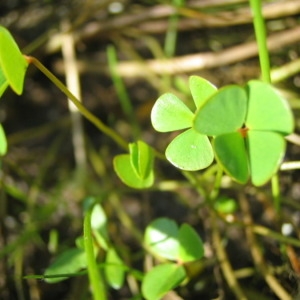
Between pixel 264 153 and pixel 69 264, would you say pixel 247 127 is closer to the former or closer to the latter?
pixel 264 153

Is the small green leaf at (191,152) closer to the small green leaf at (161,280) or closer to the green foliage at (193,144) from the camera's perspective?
the green foliage at (193,144)

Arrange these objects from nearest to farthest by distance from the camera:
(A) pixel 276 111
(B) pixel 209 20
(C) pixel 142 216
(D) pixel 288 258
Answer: (A) pixel 276 111 < (D) pixel 288 258 < (C) pixel 142 216 < (B) pixel 209 20

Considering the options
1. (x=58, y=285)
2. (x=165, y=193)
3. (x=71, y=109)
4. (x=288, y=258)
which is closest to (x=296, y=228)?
(x=288, y=258)

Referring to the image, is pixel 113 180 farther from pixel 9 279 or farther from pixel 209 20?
pixel 209 20

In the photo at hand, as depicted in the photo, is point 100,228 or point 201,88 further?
point 100,228

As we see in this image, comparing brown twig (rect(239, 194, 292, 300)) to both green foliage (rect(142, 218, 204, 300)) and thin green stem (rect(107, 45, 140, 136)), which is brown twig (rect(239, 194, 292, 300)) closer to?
green foliage (rect(142, 218, 204, 300))

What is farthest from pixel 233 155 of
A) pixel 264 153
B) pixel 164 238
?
pixel 164 238
